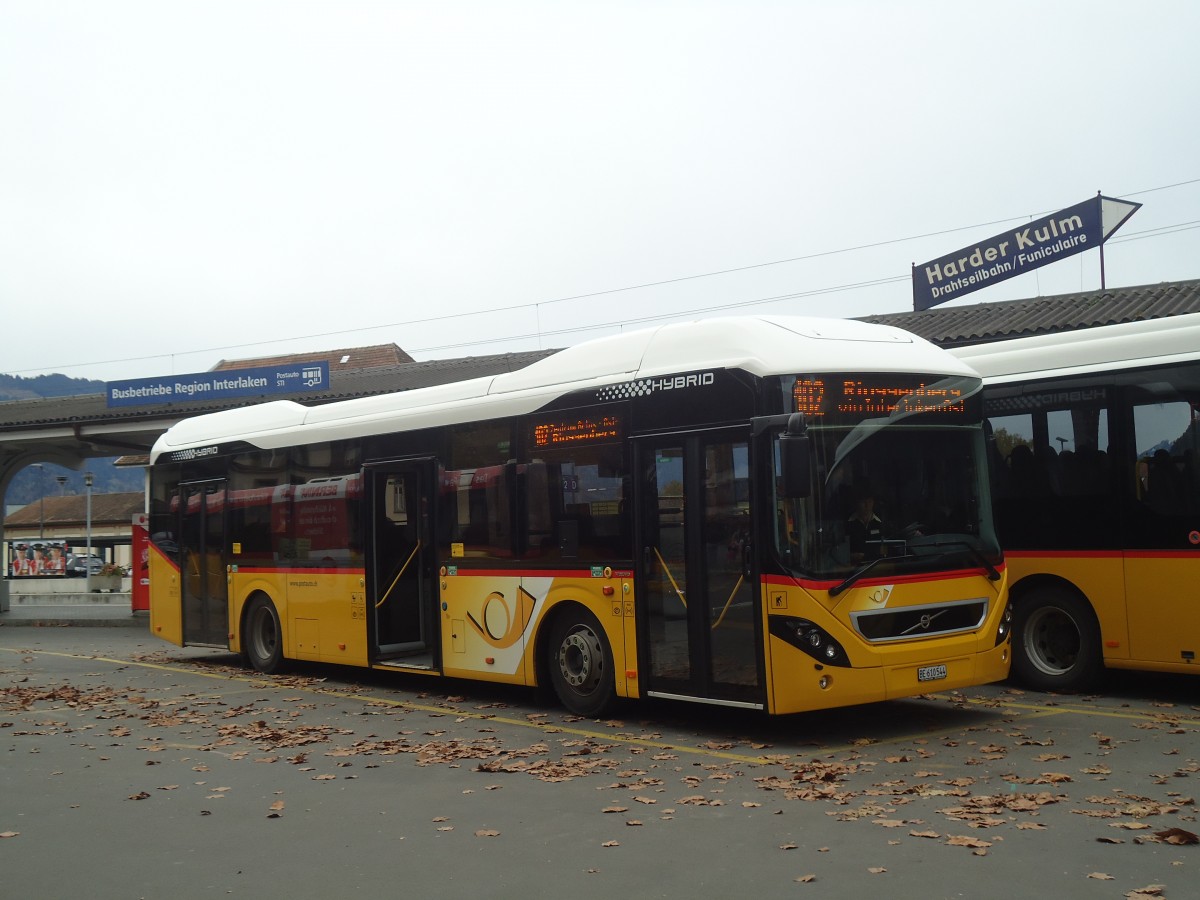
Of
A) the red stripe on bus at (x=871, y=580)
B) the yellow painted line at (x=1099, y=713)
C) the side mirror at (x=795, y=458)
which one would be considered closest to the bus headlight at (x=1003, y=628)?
the red stripe on bus at (x=871, y=580)

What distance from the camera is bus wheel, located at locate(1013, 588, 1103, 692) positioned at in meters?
11.9

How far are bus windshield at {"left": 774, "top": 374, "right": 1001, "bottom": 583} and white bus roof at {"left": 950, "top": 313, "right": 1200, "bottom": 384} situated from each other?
1.98 m

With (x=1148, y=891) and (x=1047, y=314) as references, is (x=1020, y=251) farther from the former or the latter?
(x=1148, y=891)

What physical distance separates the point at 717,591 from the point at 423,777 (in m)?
2.72

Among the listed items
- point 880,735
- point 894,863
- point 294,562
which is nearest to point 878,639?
point 880,735

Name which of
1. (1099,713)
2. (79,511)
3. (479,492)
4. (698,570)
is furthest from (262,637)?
(79,511)

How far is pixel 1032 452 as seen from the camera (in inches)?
487

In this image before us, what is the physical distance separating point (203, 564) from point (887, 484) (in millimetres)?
11510

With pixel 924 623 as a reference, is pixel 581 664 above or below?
below

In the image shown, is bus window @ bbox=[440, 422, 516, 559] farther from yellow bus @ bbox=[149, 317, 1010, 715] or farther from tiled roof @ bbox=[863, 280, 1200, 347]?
tiled roof @ bbox=[863, 280, 1200, 347]

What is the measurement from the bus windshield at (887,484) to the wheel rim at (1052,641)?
223 centimetres

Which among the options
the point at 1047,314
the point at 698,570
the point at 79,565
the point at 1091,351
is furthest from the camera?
the point at 79,565

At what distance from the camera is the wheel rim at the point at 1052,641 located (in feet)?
40.0

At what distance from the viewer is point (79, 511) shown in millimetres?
111562
